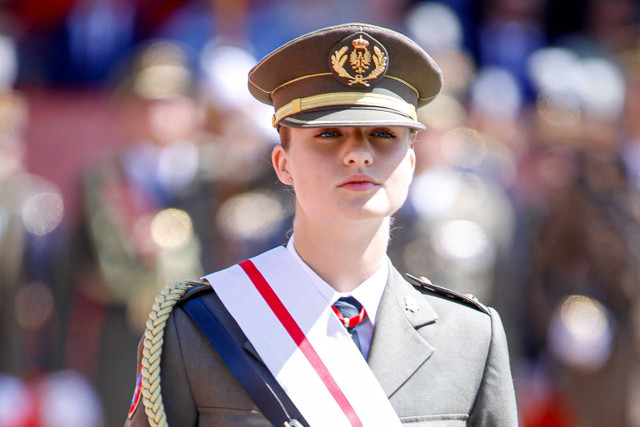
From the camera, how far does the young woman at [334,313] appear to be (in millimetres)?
3264

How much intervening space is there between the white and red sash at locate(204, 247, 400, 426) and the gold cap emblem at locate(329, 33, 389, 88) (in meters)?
0.52

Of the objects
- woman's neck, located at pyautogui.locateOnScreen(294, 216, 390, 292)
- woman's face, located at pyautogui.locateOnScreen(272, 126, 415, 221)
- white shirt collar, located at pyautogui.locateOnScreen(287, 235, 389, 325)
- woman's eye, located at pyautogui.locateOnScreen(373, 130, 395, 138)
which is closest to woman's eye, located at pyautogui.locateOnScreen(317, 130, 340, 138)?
woman's face, located at pyautogui.locateOnScreen(272, 126, 415, 221)

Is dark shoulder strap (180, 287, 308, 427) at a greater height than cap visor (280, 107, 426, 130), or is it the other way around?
cap visor (280, 107, 426, 130)

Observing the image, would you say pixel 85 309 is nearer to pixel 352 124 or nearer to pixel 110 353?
pixel 110 353

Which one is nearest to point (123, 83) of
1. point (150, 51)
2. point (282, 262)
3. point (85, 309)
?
point (150, 51)

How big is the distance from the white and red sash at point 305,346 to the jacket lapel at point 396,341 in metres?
0.04

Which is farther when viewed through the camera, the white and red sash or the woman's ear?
the woman's ear

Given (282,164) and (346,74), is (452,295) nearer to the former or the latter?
(282,164)

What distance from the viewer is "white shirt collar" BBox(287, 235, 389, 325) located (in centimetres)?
342

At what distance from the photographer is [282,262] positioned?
3.53 m

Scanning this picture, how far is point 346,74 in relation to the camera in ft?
10.9

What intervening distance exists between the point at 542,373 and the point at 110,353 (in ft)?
7.84

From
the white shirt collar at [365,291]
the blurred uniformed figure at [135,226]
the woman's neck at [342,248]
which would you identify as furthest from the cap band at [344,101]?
the blurred uniformed figure at [135,226]

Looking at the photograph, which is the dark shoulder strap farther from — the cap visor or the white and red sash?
the cap visor
